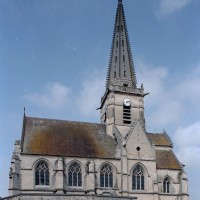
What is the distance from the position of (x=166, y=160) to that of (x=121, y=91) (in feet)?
31.9

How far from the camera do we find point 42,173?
40.1 metres

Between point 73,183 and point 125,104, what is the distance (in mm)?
12022

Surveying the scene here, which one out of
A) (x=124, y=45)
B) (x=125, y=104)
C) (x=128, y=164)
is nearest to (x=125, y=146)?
(x=128, y=164)

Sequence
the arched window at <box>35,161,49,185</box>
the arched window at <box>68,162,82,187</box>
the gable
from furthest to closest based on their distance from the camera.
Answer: the gable → the arched window at <box>68,162,82,187</box> → the arched window at <box>35,161,49,185</box>

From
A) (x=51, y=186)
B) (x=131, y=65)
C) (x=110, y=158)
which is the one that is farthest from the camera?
(x=131, y=65)

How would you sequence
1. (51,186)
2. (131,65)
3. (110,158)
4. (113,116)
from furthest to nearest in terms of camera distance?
1. (131,65)
2. (113,116)
3. (110,158)
4. (51,186)

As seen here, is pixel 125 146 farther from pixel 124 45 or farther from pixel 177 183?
pixel 124 45

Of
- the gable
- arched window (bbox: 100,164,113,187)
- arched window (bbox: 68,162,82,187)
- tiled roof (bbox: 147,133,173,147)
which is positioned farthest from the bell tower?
arched window (bbox: 68,162,82,187)

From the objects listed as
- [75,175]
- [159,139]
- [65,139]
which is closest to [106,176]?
[75,175]

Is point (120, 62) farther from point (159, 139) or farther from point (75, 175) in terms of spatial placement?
point (75, 175)

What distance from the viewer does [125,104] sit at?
155 ft

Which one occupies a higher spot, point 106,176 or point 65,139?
point 65,139

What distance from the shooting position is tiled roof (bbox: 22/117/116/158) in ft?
135

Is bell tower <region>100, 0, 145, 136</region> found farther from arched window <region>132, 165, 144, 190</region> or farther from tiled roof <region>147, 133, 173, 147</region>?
arched window <region>132, 165, 144, 190</region>
